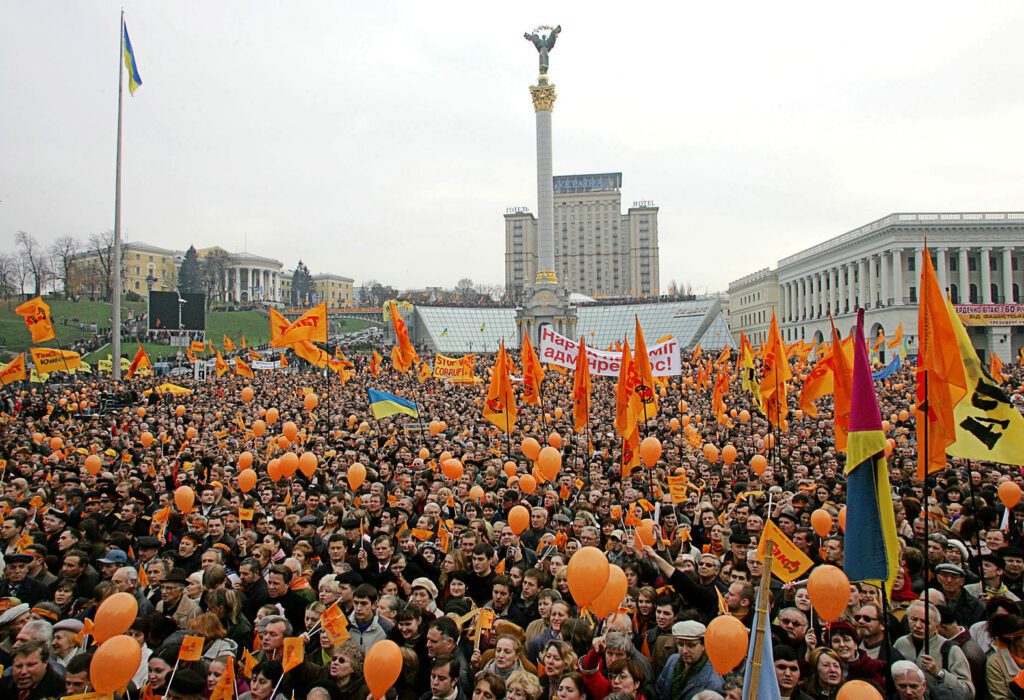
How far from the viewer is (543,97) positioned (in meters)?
55.1

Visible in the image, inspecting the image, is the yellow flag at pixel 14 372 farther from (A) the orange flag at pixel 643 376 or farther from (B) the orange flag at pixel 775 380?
(B) the orange flag at pixel 775 380

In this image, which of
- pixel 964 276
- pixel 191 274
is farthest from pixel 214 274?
pixel 964 276

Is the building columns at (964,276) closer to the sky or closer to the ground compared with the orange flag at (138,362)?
closer to the sky

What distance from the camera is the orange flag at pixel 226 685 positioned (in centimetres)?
423

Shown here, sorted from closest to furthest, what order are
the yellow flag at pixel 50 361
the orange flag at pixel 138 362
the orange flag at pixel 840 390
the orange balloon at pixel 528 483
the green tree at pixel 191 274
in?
the orange flag at pixel 840 390
the orange balloon at pixel 528 483
the yellow flag at pixel 50 361
the orange flag at pixel 138 362
the green tree at pixel 191 274

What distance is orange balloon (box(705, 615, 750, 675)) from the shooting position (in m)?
3.91

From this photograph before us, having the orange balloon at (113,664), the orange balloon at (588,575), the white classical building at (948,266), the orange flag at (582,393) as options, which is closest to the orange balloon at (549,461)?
the orange flag at (582,393)

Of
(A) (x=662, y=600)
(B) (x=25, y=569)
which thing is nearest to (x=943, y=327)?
(A) (x=662, y=600)

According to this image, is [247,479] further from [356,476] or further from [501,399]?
[501,399]

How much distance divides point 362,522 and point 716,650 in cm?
451

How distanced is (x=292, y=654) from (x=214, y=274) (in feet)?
335

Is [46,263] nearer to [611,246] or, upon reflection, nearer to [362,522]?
[362,522]

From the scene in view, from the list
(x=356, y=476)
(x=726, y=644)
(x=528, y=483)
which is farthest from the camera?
(x=356, y=476)

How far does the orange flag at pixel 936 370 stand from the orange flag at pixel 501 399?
7.86 m
